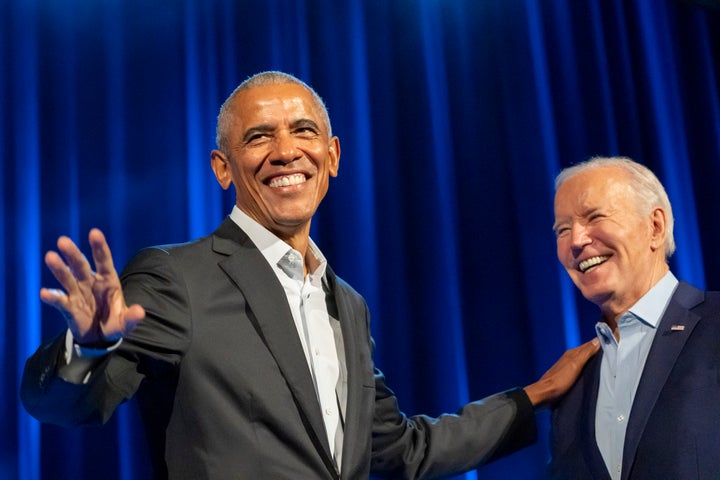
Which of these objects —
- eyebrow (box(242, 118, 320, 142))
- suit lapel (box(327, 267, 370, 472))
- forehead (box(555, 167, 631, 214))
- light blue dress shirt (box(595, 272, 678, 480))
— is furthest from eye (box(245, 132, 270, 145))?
light blue dress shirt (box(595, 272, 678, 480))

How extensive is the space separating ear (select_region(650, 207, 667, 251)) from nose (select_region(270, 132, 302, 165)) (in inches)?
40.1

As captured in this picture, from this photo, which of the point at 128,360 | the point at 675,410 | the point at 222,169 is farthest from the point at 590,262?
the point at 128,360

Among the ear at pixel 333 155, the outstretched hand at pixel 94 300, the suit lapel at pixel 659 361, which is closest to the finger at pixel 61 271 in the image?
the outstretched hand at pixel 94 300

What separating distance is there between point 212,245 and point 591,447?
43.7 inches

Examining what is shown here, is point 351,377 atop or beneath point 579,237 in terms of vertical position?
beneath

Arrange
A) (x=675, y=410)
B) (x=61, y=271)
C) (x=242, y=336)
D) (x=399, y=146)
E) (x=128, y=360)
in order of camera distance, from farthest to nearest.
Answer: (x=399, y=146), (x=675, y=410), (x=242, y=336), (x=128, y=360), (x=61, y=271)

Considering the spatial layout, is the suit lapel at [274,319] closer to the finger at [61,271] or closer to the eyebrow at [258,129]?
the eyebrow at [258,129]

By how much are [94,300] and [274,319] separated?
501mm

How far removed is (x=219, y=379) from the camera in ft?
5.83

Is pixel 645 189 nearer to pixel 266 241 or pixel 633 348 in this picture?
pixel 633 348

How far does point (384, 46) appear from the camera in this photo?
362 centimetres

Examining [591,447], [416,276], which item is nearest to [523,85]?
[416,276]

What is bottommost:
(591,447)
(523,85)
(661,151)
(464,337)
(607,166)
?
(591,447)

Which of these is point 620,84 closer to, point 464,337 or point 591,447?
point 464,337
